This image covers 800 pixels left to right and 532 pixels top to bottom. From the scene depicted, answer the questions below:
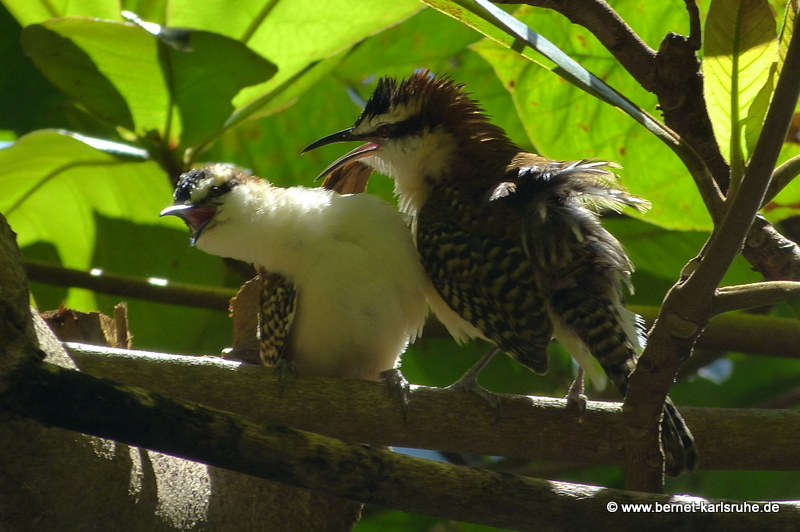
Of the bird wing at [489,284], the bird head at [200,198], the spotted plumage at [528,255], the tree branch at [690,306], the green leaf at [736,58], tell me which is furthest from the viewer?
the bird head at [200,198]

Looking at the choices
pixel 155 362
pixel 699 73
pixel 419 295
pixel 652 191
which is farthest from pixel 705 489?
pixel 155 362

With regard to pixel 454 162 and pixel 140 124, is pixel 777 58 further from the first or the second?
pixel 140 124

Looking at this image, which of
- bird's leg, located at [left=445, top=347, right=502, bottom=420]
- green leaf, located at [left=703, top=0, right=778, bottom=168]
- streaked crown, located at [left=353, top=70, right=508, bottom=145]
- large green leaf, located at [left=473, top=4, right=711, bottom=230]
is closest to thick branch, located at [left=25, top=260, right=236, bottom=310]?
streaked crown, located at [left=353, top=70, right=508, bottom=145]

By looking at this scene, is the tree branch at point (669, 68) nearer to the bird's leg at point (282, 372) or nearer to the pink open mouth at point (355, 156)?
the bird's leg at point (282, 372)

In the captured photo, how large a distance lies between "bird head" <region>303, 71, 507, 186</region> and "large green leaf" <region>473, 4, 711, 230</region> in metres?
0.21

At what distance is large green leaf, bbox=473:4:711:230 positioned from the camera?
2.57 m

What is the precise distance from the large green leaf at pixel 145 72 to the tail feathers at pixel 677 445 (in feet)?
4.80

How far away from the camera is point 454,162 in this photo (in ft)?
8.75

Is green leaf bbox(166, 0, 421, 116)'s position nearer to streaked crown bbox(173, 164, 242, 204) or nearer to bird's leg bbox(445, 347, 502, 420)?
streaked crown bbox(173, 164, 242, 204)

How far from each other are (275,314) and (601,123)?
1160mm

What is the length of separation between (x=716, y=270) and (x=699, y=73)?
0.51 metres

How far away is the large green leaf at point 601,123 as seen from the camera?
2.57 meters

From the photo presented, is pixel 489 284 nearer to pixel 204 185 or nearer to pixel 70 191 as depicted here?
pixel 204 185

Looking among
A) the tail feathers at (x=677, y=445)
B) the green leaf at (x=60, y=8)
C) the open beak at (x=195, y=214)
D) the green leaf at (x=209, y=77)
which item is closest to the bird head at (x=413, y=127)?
the green leaf at (x=209, y=77)
